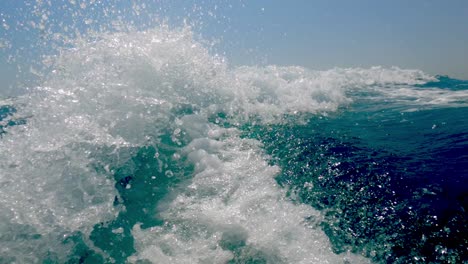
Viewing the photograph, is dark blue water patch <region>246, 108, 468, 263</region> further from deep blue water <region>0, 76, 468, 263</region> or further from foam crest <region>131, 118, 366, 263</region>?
foam crest <region>131, 118, 366, 263</region>

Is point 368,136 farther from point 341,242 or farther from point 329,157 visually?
point 341,242

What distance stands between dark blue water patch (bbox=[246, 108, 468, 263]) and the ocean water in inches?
0.8

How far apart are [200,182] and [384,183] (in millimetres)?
2926

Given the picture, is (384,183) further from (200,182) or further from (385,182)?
(200,182)

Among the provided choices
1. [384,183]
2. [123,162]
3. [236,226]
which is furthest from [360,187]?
[123,162]

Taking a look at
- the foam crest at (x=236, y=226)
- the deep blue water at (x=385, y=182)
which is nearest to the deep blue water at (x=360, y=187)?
the deep blue water at (x=385, y=182)

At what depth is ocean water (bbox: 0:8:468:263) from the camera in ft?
9.85

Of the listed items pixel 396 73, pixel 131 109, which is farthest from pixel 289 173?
pixel 396 73

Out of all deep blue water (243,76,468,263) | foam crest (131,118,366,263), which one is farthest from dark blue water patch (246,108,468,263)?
foam crest (131,118,366,263)

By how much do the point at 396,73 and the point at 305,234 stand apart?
3376 centimetres

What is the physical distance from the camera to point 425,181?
426 cm

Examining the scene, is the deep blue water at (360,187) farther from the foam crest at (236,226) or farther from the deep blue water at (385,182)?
the foam crest at (236,226)

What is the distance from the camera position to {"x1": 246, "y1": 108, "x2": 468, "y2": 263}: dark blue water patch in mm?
2953

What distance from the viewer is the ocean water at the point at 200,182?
3.00 meters
